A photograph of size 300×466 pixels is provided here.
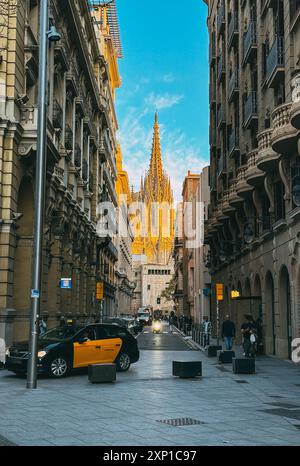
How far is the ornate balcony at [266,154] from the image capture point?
2384 cm

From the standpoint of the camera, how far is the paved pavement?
28.9 ft

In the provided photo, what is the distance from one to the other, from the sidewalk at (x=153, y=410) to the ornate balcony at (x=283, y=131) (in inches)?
315

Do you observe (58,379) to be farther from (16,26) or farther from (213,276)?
(213,276)

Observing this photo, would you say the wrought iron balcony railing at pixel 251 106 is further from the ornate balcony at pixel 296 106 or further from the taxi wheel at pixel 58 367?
the taxi wheel at pixel 58 367

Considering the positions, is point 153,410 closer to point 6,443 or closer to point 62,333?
point 6,443

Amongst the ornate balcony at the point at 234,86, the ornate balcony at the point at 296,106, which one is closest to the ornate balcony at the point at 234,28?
the ornate balcony at the point at 234,86

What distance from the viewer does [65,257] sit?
35750 mm

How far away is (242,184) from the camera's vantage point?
30766mm

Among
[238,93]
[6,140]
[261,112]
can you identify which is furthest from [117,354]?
[238,93]

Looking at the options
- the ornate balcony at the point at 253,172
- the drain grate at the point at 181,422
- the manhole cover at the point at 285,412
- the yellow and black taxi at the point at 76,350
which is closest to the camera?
the drain grate at the point at 181,422

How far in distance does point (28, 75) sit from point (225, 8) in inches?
929

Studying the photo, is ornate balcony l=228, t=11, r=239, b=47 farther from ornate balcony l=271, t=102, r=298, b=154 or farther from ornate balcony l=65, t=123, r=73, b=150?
ornate balcony l=271, t=102, r=298, b=154

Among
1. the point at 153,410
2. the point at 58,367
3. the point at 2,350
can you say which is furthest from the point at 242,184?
the point at 153,410

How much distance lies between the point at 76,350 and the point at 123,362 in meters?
2.48
